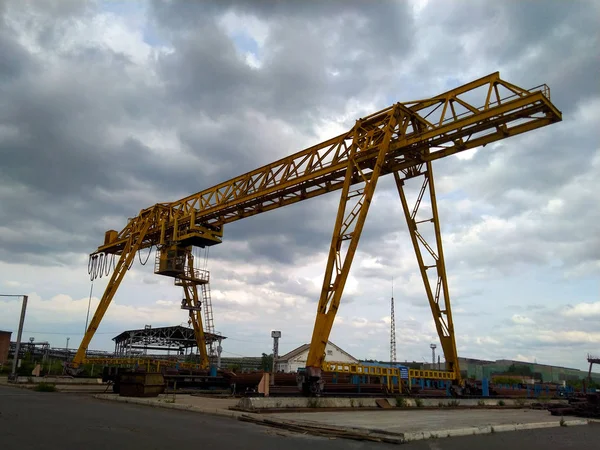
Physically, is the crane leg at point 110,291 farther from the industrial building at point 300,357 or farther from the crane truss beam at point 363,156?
the industrial building at point 300,357

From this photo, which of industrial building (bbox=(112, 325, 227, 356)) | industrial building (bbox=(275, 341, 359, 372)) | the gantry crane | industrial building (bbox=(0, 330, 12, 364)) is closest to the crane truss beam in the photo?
the gantry crane

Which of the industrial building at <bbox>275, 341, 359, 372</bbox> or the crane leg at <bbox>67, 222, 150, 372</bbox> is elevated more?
the crane leg at <bbox>67, 222, 150, 372</bbox>

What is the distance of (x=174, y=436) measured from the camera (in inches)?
348

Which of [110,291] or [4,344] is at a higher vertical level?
[110,291]

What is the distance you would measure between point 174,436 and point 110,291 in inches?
988

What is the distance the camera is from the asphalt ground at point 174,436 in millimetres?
7875

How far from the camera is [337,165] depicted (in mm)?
21453

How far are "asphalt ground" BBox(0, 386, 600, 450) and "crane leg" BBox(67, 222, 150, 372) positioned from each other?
62.8ft

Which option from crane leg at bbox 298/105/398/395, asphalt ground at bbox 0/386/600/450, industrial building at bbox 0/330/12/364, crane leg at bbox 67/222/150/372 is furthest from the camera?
industrial building at bbox 0/330/12/364

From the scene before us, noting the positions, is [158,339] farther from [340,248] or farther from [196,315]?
[340,248]

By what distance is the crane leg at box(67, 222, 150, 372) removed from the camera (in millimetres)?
30562

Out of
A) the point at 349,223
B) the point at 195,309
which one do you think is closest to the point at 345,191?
the point at 349,223

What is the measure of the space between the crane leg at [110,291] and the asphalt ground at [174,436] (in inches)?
753

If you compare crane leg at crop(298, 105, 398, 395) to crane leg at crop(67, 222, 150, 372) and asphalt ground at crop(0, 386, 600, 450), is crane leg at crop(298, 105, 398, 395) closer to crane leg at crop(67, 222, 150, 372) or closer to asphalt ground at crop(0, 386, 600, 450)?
asphalt ground at crop(0, 386, 600, 450)
